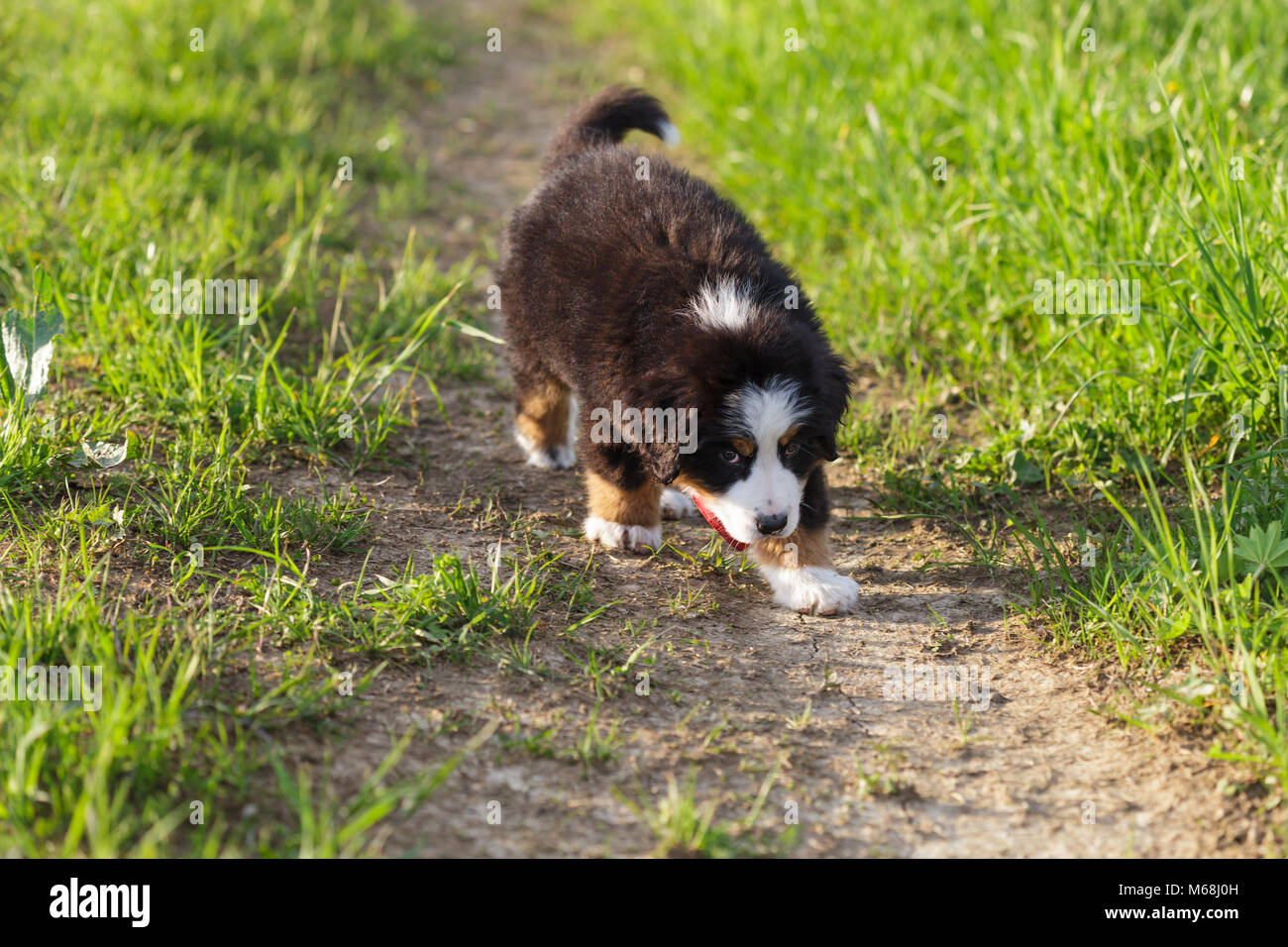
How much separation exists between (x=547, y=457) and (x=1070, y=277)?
7.20 feet

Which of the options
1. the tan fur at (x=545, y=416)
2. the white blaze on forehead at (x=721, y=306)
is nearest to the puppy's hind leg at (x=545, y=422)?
the tan fur at (x=545, y=416)

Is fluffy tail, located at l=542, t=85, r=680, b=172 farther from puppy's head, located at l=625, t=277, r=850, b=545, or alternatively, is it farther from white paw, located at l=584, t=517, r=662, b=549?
white paw, located at l=584, t=517, r=662, b=549

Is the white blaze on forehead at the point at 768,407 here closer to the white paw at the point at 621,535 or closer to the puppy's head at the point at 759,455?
the puppy's head at the point at 759,455

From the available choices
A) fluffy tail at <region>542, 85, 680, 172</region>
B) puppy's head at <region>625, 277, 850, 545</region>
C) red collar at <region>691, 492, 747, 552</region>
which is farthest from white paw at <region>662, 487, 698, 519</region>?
fluffy tail at <region>542, 85, 680, 172</region>

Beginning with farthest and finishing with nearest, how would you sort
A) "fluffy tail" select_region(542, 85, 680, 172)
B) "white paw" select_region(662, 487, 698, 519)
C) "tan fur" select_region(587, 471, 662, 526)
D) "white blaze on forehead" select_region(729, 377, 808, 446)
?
"fluffy tail" select_region(542, 85, 680, 172), "white paw" select_region(662, 487, 698, 519), "tan fur" select_region(587, 471, 662, 526), "white blaze on forehead" select_region(729, 377, 808, 446)

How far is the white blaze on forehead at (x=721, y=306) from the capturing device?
11.1 ft

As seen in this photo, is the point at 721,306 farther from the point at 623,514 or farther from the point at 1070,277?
the point at 1070,277

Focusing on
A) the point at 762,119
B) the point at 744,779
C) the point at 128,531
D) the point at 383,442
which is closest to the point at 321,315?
the point at 383,442

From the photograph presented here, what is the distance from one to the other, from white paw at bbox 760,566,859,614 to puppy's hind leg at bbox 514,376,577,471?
3.75 feet

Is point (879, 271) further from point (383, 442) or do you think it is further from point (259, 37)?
point (259, 37)

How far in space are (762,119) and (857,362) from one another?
7.25 feet

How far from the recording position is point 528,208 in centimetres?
427

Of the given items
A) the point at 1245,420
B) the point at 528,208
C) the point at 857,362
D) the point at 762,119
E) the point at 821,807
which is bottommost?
the point at 821,807

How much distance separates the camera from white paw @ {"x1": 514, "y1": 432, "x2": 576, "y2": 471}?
15.1 ft
